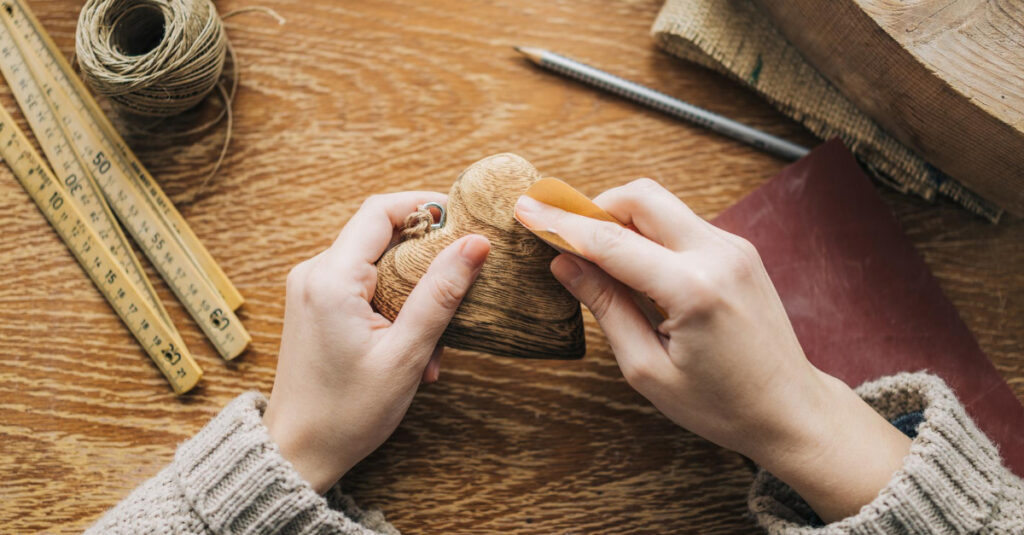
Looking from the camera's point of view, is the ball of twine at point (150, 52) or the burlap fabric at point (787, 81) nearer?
the ball of twine at point (150, 52)

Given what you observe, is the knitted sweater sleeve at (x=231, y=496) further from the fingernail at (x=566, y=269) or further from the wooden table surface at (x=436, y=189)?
the fingernail at (x=566, y=269)

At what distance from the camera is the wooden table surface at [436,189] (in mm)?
1043

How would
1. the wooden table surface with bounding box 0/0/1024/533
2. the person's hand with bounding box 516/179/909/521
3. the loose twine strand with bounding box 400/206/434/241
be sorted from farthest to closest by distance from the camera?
the wooden table surface with bounding box 0/0/1024/533 < the loose twine strand with bounding box 400/206/434/241 < the person's hand with bounding box 516/179/909/521

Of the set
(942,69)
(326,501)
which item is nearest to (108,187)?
(326,501)

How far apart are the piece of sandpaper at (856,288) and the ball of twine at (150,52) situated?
84 centimetres

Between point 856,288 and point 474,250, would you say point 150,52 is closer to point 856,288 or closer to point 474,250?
point 474,250

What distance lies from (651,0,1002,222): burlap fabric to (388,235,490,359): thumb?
1.78 feet

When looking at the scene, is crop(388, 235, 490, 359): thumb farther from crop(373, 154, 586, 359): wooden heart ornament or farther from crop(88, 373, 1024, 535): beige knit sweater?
crop(88, 373, 1024, 535): beige knit sweater

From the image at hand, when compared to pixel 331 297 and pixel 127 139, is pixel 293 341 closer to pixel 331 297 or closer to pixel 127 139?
pixel 331 297

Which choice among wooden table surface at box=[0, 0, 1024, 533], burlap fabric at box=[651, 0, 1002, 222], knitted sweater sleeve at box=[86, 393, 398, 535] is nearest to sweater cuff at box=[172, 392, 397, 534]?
knitted sweater sleeve at box=[86, 393, 398, 535]

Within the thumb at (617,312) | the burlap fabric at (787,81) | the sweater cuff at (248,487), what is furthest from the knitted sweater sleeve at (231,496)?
the burlap fabric at (787,81)

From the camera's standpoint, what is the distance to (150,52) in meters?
0.94

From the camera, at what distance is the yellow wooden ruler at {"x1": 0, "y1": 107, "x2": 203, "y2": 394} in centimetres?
106

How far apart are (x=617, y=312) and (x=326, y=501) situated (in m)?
0.45
